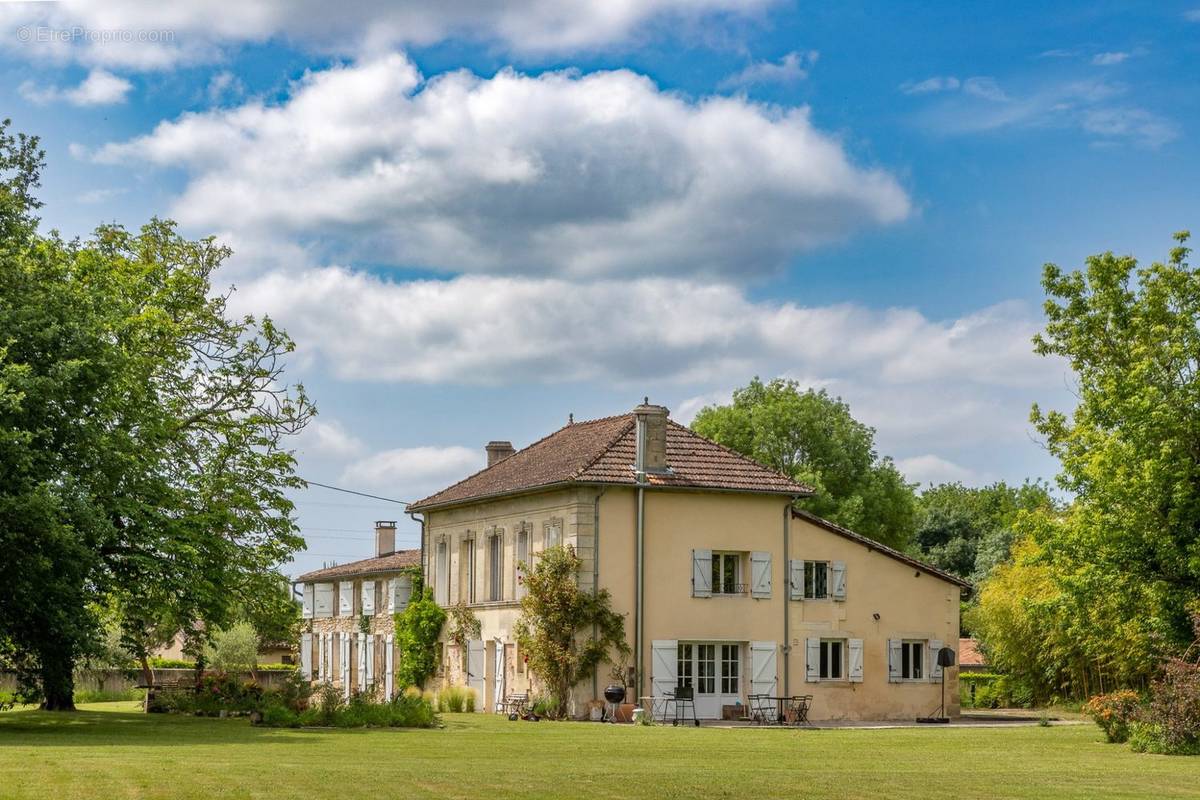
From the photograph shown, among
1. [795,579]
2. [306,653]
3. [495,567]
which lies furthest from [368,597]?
[795,579]

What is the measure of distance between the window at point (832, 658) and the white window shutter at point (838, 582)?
115 cm

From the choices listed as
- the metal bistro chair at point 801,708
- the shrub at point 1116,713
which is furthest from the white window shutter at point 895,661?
the shrub at point 1116,713

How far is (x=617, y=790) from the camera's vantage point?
48.9ft

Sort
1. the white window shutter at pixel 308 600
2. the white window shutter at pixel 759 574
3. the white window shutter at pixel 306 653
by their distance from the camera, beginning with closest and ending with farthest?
the white window shutter at pixel 759 574 < the white window shutter at pixel 308 600 < the white window shutter at pixel 306 653

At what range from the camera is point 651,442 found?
3619 cm

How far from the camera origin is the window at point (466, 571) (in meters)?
40.7

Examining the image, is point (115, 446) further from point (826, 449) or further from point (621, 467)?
point (826, 449)

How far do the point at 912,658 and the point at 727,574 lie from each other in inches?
221

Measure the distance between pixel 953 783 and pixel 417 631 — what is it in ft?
89.4

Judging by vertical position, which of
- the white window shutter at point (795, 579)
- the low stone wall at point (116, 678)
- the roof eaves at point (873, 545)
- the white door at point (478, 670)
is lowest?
the low stone wall at point (116, 678)

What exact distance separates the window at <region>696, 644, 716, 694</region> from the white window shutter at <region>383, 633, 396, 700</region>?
1200 cm

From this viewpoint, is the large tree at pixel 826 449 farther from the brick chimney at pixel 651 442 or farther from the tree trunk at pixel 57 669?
the tree trunk at pixel 57 669

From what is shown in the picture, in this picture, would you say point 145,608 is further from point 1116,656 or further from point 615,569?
point 1116,656

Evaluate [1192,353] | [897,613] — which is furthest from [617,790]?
[897,613]
